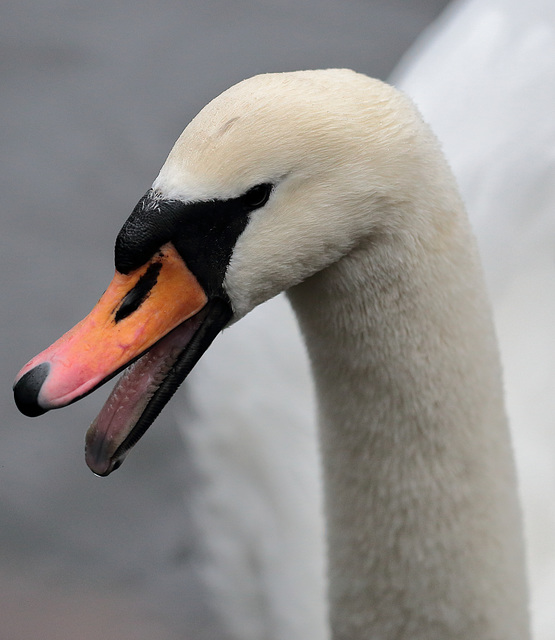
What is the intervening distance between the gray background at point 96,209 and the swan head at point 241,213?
6.62ft

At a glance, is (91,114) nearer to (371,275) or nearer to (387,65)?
(387,65)

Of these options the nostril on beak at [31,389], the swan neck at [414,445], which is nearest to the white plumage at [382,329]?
the swan neck at [414,445]

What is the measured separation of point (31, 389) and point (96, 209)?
10.3ft

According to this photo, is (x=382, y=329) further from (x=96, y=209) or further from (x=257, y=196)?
(x=96, y=209)

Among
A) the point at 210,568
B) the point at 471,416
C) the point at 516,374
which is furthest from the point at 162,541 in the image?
the point at 471,416

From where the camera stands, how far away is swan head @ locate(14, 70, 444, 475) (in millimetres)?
1661

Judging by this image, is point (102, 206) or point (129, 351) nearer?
point (129, 351)

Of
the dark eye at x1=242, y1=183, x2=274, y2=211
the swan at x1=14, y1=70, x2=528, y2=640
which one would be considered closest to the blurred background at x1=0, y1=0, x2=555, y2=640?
the swan at x1=14, y1=70, x2=528, y2=640

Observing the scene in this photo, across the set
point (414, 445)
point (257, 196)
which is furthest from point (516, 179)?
point (257, 196)

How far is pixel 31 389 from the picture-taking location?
1.72 m

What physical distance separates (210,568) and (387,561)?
4.74 feet

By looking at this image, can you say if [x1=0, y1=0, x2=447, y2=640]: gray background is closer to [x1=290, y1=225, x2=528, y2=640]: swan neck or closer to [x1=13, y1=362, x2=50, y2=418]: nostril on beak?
[x1=290, y1=225, x2=528, y2=640]: swan neck

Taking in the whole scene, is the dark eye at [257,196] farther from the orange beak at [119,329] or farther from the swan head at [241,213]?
the orange beak at [119,329]

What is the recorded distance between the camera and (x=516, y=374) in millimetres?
3148
